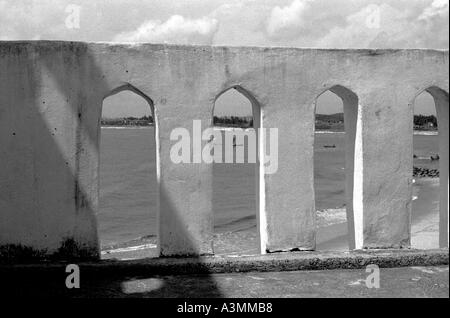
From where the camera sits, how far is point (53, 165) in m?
6.42

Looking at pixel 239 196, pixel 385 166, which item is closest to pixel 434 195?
pixel 239 196

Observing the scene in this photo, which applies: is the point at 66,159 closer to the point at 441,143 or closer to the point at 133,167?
the point at 441,143

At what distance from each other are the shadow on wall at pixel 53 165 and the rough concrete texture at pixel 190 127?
11 mm

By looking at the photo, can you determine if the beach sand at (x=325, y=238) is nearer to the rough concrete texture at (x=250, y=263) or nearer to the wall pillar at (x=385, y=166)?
the wall pillar at (x=385, y=166)

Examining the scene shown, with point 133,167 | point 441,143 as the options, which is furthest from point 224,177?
point 441,143

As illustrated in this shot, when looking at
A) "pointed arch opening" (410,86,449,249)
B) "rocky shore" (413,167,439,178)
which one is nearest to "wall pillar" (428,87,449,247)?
"pointed arch opening" (410,86,449,249)

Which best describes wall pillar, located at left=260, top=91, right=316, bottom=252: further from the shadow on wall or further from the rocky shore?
the rocky shore

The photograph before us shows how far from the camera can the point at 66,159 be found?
644cm

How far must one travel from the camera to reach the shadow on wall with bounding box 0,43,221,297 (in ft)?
20.7

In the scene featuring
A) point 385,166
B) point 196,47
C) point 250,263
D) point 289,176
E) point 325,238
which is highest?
point 196,47

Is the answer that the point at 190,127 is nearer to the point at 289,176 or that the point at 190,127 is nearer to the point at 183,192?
the point at 183,192

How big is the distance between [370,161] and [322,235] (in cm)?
1031

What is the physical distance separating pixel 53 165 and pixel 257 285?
2603mm

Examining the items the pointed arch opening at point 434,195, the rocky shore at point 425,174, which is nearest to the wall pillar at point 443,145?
the pointed arch opening at point 434,195
